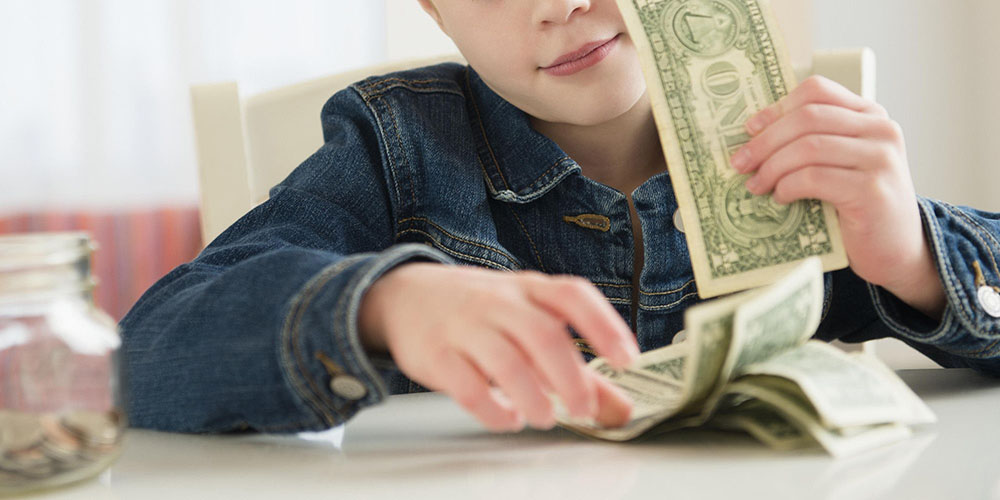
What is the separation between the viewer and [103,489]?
0.47 meters

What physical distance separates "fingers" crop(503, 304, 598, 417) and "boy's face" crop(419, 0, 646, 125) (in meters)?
0.44

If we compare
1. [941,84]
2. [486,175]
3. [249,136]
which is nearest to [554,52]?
[486,175]

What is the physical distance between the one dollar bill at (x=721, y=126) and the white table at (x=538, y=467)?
0.17 metres

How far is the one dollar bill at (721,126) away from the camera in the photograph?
71 centimetres

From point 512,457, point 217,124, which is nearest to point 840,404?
point 512,457

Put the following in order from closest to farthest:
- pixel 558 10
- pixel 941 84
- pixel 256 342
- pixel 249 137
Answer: pixel 256 342 → pixel 558 10 → pixel 249 137 → pixel 941 84

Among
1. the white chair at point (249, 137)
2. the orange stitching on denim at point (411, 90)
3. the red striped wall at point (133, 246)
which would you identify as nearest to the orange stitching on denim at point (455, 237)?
the orange stitching on denim at point (411, 90)

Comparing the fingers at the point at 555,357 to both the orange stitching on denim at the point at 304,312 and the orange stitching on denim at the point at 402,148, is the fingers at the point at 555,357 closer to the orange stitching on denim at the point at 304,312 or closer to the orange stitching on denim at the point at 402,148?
the orange stitching on denim at the point at 304,312

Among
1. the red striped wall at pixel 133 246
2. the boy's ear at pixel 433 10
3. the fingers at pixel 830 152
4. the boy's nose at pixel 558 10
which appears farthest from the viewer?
the red striped wall at pixel 133 246

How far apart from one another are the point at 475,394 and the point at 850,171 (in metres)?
0.35

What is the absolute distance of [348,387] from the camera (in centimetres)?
50

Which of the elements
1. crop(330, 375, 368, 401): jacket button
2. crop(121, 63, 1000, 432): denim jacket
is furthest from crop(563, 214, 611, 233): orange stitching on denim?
crop(330, 375, 368, 401): jacket button

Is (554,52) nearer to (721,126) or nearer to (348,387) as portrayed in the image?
(721,126)

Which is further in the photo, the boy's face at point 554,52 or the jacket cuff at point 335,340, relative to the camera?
the boy's face at point 554,52
